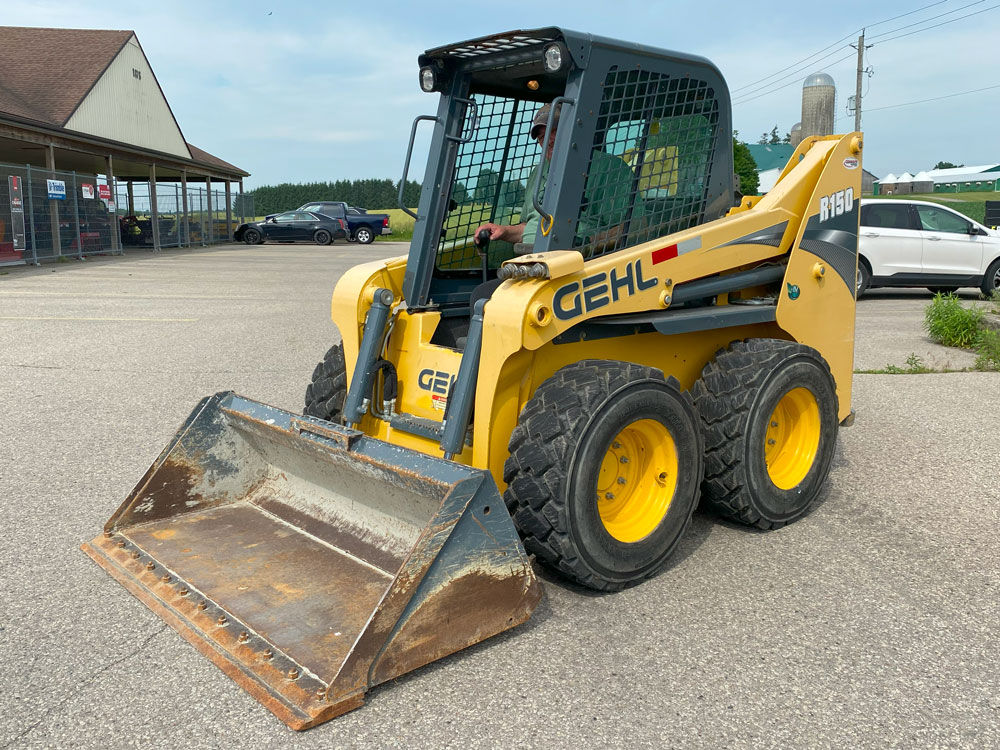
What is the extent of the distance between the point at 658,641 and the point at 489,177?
8.72ft

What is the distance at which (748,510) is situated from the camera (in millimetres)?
4270

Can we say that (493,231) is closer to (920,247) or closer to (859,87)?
(920,247)

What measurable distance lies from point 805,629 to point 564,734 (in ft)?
4.03

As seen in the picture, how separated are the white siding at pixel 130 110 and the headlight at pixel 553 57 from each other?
82.0ft

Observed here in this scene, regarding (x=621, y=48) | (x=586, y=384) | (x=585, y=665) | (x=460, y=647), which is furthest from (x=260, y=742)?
(x=621, y=48)

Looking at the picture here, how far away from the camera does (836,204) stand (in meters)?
4.98

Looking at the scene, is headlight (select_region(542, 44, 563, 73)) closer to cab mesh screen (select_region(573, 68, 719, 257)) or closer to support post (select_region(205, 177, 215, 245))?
cab mesh screen (select_region(573, 68, 719, 257))

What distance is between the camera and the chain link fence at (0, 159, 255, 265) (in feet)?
60.8

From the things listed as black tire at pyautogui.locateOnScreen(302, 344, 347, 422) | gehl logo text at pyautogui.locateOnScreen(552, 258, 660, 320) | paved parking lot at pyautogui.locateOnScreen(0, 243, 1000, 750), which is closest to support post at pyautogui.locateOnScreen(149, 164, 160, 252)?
paved parking lot at pyautogui.locateOnScreen(0, 243, 1000, 750)

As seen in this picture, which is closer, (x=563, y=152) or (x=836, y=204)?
(x=563, y=152)

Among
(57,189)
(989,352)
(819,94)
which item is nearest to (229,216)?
(57,189)

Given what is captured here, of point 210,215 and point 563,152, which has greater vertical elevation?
point 563,152

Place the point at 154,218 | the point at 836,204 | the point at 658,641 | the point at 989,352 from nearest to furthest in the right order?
the point at 658,641, the point at 836,204, the point at 989,352, the point at 154,218

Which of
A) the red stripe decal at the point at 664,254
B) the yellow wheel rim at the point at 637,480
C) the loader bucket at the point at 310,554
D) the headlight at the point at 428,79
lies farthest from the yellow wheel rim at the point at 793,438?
the headlight at the point at 428,79
